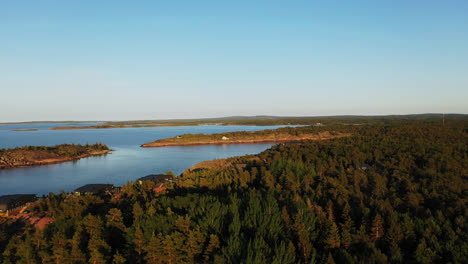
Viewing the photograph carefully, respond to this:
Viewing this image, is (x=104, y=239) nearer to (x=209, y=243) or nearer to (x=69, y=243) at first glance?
(x=69, y=243)

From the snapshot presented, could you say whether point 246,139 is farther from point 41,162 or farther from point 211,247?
point 211,247

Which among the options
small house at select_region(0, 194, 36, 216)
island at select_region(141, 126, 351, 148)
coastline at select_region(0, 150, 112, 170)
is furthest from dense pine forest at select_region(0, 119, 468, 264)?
island at select_region(141, 126, 351, 148)

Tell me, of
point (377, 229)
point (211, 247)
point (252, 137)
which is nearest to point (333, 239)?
point (377, 229)

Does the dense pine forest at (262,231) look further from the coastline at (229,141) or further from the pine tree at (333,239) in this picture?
the coastline at (229,141)

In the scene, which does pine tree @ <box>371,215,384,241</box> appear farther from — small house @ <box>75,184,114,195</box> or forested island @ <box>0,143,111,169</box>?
forested island @ <box>0,143,111,169</box>

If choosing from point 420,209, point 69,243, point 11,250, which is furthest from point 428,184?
point 11,250

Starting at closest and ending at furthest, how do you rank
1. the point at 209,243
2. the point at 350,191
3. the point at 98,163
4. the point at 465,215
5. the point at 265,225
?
the point at 209,243
the point at 265,225
the point at 465,215
the point at 350,191
the point at 98,163

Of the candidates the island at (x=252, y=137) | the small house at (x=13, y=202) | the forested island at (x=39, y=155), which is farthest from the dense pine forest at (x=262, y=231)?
the island at (x=252, y=137)

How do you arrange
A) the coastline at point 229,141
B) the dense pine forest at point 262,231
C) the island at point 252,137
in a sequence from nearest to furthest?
the dense pine forest at point 262,231, the coastline at point 229,141, the island at point 252,137

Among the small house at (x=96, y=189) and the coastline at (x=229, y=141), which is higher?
the coastline at (x=229, y=141)
